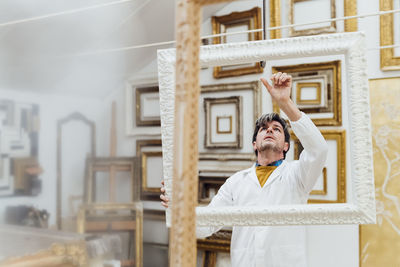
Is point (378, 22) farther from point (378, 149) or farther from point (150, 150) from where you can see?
point (150, 150)

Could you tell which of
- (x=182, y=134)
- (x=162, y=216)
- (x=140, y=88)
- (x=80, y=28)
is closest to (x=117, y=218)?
(x=162, y=216)

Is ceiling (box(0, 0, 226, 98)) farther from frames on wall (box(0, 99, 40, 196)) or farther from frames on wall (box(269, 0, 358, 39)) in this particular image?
frames on wall (box(269, 0, 358, 39))

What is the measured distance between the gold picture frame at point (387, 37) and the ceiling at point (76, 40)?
47 centimetres

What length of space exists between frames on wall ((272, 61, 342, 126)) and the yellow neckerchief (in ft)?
0.76

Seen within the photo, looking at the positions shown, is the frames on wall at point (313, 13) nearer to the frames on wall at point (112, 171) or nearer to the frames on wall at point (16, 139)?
the frames on wall at point (112, 171)

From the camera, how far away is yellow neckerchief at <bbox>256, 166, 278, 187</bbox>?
26.2 inches

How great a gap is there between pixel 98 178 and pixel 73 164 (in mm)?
69

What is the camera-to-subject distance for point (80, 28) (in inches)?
32.6

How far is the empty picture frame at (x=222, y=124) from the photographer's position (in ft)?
2.79

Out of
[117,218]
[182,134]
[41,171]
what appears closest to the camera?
[182,134]

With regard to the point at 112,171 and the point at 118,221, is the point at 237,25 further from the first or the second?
the point at 118,221

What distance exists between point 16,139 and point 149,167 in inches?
13.5

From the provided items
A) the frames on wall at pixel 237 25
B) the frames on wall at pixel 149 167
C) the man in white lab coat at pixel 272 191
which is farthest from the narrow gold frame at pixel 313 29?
the frames on wall at pixel 149 167

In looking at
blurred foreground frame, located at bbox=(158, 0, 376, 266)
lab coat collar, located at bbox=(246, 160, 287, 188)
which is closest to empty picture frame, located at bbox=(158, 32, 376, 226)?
blurred foreground frame, located at bbox=(158, 0, 376, 266)
